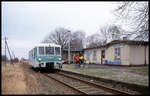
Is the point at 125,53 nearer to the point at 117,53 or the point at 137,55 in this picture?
the point at 137,55

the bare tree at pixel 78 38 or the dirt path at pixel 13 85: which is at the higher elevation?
the bare tree at pixel 78 38

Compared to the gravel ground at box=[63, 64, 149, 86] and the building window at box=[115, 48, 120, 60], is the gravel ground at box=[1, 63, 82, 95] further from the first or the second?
the building window at box=[115, 48, 120, 60]

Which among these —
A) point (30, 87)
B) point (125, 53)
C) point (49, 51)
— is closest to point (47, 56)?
point (49, 51)

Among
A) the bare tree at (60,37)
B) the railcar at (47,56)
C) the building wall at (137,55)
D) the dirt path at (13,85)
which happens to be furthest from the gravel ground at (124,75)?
the bare tree at (60,37)

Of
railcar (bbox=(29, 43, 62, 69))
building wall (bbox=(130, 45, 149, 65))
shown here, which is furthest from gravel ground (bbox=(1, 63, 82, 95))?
building wall (bbox=(130, 45, 149, 65))

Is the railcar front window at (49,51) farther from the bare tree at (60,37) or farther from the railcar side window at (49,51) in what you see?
the bare tree at (60,37)

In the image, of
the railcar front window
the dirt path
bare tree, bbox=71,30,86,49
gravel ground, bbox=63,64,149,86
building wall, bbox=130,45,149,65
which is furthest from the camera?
bare tree, bbox=71,30,86,49

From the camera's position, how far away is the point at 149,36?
12.5 m

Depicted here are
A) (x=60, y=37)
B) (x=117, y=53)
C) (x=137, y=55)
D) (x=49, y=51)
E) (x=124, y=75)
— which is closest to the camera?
(x=124, y=75)

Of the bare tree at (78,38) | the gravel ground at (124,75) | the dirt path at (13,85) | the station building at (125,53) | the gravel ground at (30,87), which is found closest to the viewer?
Result: the dirt path at (13,85)

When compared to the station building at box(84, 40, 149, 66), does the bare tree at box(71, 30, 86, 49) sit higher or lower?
higher

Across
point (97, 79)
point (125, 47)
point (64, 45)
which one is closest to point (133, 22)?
point (97, 79)

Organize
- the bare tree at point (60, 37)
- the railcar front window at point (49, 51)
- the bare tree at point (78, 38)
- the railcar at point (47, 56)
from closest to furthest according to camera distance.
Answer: the railcar at point (47, 56) → the railcar front window at point (49, 51) → the bare tree at point (60, 37) → the bare tree at point (78, 38)

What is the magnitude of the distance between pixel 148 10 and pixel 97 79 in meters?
5.89
